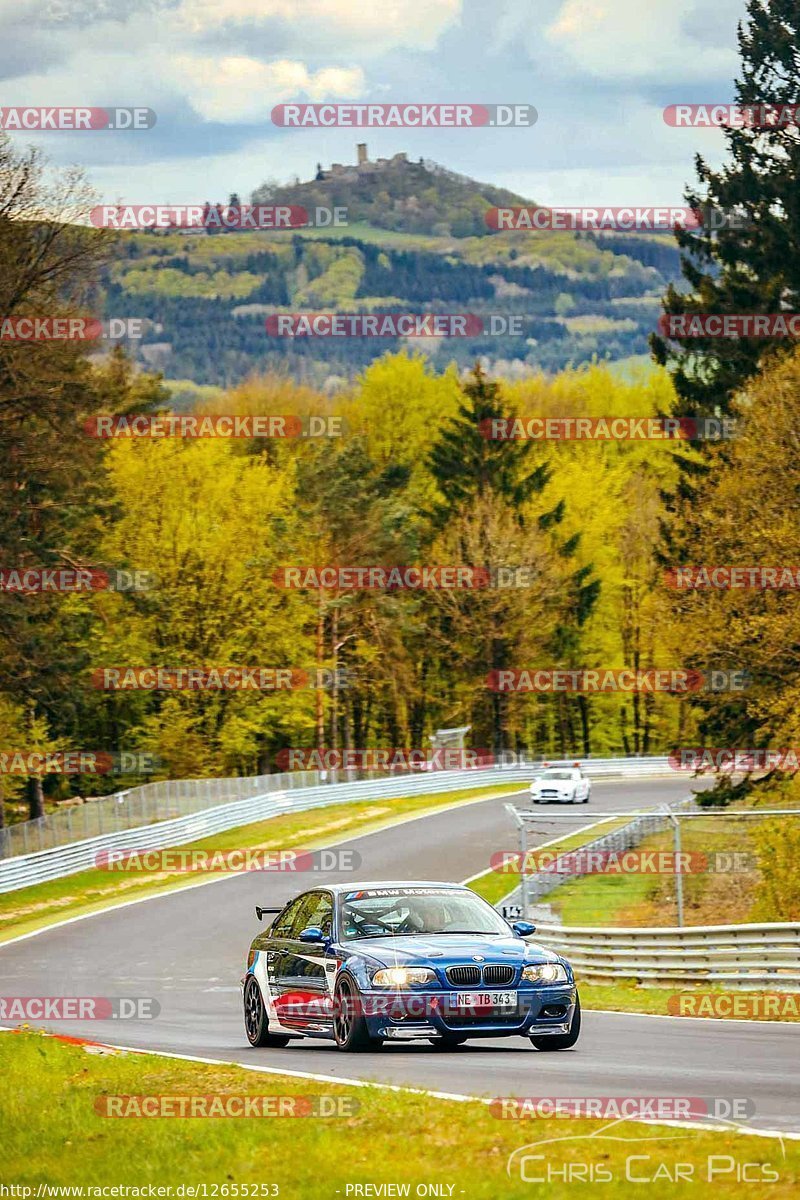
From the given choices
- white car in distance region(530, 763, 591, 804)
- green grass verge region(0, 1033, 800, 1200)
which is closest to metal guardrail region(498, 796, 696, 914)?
green grass verge region(0, 1033, 800, 1200)

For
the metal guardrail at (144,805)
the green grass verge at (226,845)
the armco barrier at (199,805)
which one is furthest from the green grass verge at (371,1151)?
the metal guardrail at (144,805)

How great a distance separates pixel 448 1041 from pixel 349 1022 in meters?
0.80

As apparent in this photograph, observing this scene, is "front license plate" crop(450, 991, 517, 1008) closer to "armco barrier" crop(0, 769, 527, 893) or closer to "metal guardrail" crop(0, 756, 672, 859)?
"armco barrier" crop(0, 769, 527, 893)

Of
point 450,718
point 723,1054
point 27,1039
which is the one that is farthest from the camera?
point 450,718

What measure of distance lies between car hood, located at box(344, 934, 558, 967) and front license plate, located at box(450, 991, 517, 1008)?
25 cm

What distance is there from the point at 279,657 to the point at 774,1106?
62.4 meters

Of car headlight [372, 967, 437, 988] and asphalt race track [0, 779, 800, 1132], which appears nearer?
asphalt race track [0, 779, 800, 1132]

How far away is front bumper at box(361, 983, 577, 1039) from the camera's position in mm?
13555

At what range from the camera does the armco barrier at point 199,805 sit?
1756 inches

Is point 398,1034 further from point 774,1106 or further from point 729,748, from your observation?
point 729,748

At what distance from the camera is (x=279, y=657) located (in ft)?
236

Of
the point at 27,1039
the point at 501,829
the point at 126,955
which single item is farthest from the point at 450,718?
the point at 27,1039

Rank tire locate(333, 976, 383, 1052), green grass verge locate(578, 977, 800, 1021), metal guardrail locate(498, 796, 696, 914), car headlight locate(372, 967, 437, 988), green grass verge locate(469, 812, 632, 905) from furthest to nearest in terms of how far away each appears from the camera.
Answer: green grass verge locate(469, 812, 632, 905), metal guardrail locate(498, 796, 696, 914), green grass verge locate(578, 977, 800, 1021), tire locate(333, 976, 383, 1052), car headlight locate(372, 967, 437, 988)

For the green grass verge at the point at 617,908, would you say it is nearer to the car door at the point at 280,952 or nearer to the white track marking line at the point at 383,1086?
the car door at the point at 280,952
